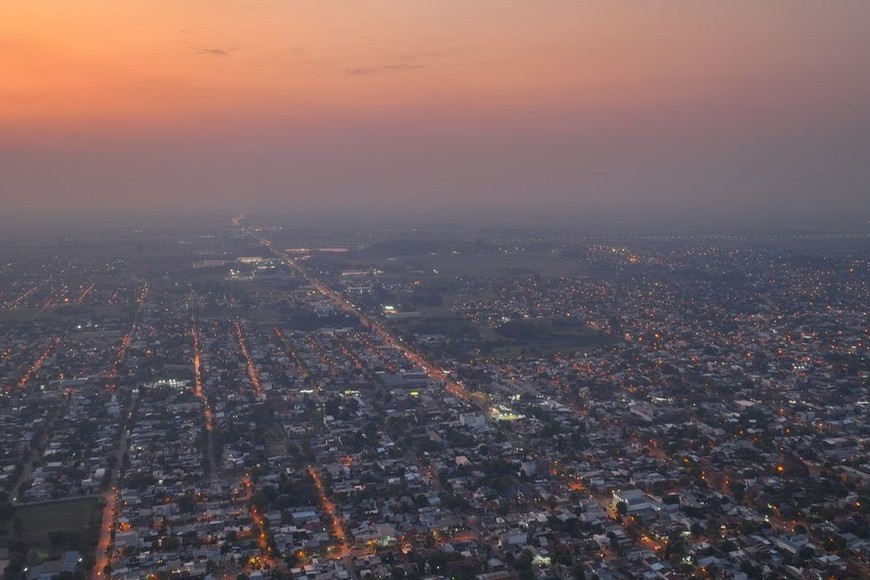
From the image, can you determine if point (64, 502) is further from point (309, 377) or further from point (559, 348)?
point (559, 348)

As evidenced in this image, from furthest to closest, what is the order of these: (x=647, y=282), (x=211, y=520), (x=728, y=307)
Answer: (x=647, y=282), (x=728, y=307), (x=211, y=520)

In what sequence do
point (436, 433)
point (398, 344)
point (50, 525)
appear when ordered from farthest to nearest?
point (398, 344) → point (436, 433) → point (50, 525)

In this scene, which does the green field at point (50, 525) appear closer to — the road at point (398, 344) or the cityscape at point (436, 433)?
the cityscape at point (436, 433)

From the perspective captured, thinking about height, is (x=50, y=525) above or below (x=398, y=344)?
below

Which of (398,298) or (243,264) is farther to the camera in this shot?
(243,264)

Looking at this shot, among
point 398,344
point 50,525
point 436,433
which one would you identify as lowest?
point 50,525

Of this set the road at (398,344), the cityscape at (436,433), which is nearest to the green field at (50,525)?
the cityscape at (436,433)

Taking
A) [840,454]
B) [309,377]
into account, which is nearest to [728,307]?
[840,454]

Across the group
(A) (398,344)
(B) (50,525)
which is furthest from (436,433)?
(A) (398,344)

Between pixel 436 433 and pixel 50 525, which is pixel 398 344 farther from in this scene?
pixel 50 525
